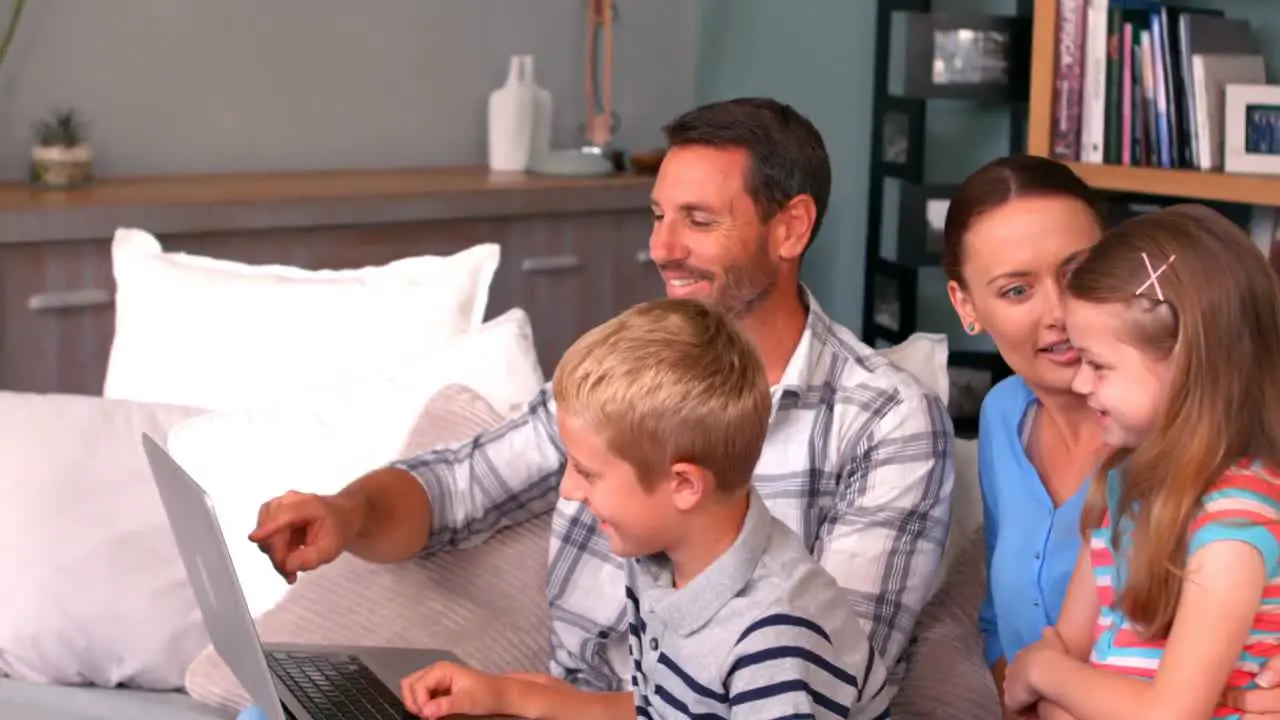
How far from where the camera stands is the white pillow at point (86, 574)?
204 centimetres

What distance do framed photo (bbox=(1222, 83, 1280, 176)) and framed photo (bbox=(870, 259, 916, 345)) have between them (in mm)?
979

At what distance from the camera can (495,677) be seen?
1.57 meters

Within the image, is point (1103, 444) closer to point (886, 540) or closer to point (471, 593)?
point (886, 540)

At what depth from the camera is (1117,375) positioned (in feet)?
4.75

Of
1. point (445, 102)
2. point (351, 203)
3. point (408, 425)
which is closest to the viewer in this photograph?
point (408, 425)

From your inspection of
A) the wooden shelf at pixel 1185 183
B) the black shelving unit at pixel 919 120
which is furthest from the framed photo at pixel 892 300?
the wooden shelf at pixel 1185 183

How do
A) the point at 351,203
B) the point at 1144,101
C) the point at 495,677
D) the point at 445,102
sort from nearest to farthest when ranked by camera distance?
the point at 495,677
the point at 1144,101
the point at 351,203
the point at 445,102

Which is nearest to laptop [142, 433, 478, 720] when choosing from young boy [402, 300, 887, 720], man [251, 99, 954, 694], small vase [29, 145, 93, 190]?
man [251, 99, 954, 694]

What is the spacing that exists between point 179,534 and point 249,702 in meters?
0.32

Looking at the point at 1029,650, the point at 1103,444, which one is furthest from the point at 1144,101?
the point at 1029,650

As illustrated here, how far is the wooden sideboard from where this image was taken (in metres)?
3.06

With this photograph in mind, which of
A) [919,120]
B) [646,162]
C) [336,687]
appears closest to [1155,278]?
[336,687]

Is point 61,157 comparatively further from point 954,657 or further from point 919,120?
point 954,657

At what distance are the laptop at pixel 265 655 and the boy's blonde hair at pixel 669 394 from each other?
0.30 meters
